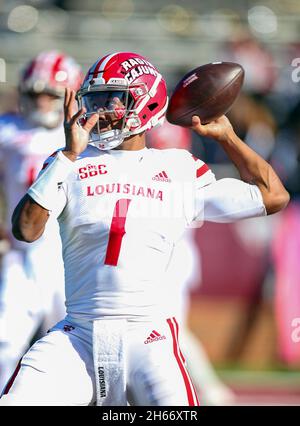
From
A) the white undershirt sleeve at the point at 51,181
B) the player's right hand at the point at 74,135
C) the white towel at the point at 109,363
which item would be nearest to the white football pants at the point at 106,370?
the white towel at the point at 109,363

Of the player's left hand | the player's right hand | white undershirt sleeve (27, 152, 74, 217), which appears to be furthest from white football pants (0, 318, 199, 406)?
the player's left hand

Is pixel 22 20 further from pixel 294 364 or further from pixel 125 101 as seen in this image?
pixel 125 101

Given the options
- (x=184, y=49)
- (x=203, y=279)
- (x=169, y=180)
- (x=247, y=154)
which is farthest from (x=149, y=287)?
(x=184, y=49)

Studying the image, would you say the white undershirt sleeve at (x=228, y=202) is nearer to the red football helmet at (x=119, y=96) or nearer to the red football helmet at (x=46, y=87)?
the red football helmet at (x=119, y=96)

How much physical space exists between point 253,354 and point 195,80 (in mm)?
5472

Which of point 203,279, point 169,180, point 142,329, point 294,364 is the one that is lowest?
point 294,364

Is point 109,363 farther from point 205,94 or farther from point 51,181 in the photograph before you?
point 205,94

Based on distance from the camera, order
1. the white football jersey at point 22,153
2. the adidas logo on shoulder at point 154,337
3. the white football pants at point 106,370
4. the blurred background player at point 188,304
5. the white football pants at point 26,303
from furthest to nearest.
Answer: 1. the blurred background player at point 188,304
2. the white football jersey at point 22,153
3. the white football pants at point 26,303
4. the adidas logo on shoulder at point 154,337
5. the white football pants at point 106,370

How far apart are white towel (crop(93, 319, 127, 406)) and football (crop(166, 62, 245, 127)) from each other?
911 millimetres

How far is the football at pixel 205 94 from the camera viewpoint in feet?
13.0

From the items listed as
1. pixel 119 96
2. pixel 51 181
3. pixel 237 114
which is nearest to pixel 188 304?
pixel 237 114

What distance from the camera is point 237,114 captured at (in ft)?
30.8

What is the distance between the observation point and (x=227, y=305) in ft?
30.1

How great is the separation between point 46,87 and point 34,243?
0.91 m
